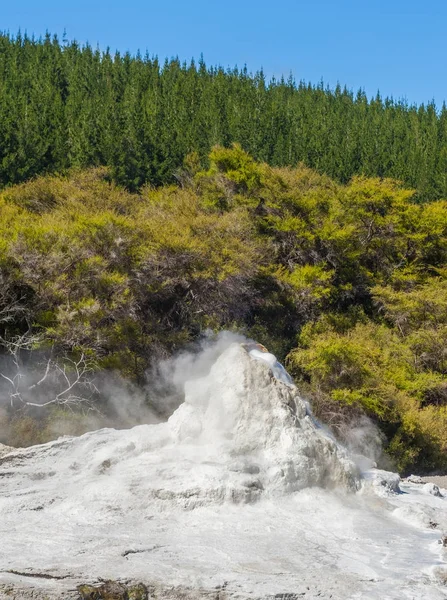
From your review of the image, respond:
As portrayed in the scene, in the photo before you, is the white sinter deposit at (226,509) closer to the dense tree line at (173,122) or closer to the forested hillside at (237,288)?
the forested hillside at (237,288)

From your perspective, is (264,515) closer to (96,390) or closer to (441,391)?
(96,390)

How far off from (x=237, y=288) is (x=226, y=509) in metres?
15.1

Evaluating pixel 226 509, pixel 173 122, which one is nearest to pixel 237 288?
pixel 226 509

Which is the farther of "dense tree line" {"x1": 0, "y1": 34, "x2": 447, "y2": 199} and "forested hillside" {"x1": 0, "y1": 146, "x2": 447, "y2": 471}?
"dense tree line" {"x1": 0, "y1": 34, "x2": 447, "y2": 199}

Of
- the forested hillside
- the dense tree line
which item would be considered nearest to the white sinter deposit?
the forested hillside

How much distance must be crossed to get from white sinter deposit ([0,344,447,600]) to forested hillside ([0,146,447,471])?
646cm

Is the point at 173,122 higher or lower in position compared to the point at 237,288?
higher

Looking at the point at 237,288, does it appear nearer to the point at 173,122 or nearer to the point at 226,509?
the point at 226,509

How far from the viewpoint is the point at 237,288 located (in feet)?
86.6

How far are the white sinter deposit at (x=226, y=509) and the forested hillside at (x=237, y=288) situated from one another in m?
6.46

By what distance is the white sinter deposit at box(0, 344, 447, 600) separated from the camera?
9.74m

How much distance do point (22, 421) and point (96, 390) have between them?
2.41m

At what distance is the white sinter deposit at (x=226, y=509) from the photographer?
974cm

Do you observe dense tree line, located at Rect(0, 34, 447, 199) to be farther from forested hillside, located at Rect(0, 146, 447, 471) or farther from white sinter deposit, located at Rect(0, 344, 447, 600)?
white sinter deposit, located at Rect(0, 344, 447, 600)
